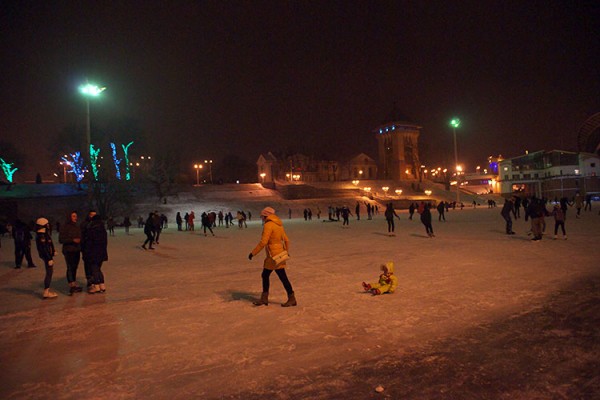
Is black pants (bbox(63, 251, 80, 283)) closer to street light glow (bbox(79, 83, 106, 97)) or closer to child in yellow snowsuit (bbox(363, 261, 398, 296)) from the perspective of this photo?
child in yellow snowsuit (bbox(363, 261, 398, 296))

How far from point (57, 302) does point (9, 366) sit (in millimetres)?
3123

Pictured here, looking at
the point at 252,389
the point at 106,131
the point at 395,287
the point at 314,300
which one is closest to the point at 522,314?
the point at 395,287

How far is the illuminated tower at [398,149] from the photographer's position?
93.3 metres

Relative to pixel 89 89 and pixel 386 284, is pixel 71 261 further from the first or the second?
pixel 89 89

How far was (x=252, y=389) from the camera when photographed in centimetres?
342

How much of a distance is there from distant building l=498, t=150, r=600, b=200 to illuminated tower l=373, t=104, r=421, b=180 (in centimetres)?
1992

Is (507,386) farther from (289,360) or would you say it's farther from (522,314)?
(522,314)

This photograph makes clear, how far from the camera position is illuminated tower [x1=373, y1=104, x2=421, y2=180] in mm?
93312

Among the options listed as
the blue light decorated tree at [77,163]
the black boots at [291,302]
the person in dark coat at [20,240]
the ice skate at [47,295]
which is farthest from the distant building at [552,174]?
the ice skate at [47,295]

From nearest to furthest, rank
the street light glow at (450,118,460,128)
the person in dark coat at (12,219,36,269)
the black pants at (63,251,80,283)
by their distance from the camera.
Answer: the black pants at (63,251,80,283) < the person in dark coat at (12,219,36,269) < the street light glow at (450,118,460,128)

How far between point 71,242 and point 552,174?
82.5m

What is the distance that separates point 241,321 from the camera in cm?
544

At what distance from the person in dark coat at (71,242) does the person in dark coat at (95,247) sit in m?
0.17

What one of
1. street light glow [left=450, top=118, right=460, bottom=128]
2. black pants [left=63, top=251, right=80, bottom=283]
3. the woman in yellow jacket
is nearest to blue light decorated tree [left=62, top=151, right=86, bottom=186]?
street light glow [left=450, top=118, right=460, bottom=128]
